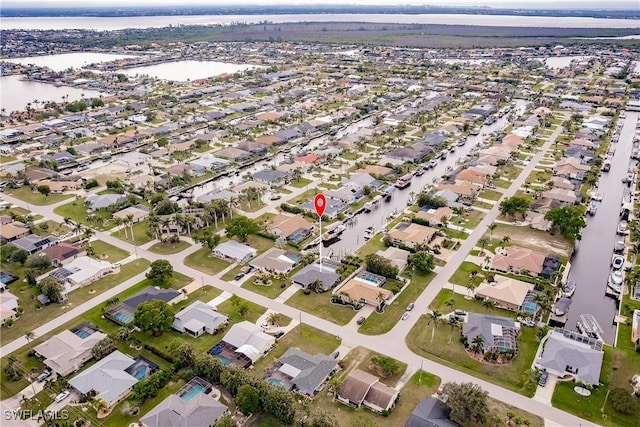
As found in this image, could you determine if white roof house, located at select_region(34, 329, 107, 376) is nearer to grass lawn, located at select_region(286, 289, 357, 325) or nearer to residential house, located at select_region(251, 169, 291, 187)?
grass lawn, located at select_region(286, 289, 357, 325)

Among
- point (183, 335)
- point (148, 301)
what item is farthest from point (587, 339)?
point (148, 301)

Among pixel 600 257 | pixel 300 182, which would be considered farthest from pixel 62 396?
pixel 600 257

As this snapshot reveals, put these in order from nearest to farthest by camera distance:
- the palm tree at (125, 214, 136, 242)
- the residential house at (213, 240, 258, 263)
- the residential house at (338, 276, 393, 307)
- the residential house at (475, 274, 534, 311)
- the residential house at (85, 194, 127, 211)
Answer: the residential house at (475, 274, 534, 311)
the residential house at (338, 276, 393, 307)
the residential house at (213, 240, 258, 263)
the palm tree at (125, 214, 136, 242)
the residential house at (85, 194, 127, 211)

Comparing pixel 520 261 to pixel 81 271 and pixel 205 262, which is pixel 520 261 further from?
pixel 81 271

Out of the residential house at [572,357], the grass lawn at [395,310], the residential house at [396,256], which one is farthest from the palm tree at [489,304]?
the residential house at [396,256]

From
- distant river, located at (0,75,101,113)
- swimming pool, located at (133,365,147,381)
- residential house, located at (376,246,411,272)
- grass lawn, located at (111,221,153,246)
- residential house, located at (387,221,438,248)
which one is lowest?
swimming pool, located at (133,365,147,381)

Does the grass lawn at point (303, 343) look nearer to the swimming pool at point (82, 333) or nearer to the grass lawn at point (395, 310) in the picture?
the grass lawn at point (395, 310)

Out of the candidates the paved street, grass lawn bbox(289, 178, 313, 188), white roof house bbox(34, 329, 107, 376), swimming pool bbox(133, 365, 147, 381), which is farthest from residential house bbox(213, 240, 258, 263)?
grass lawn bbox(289, 178, 313, 188)
